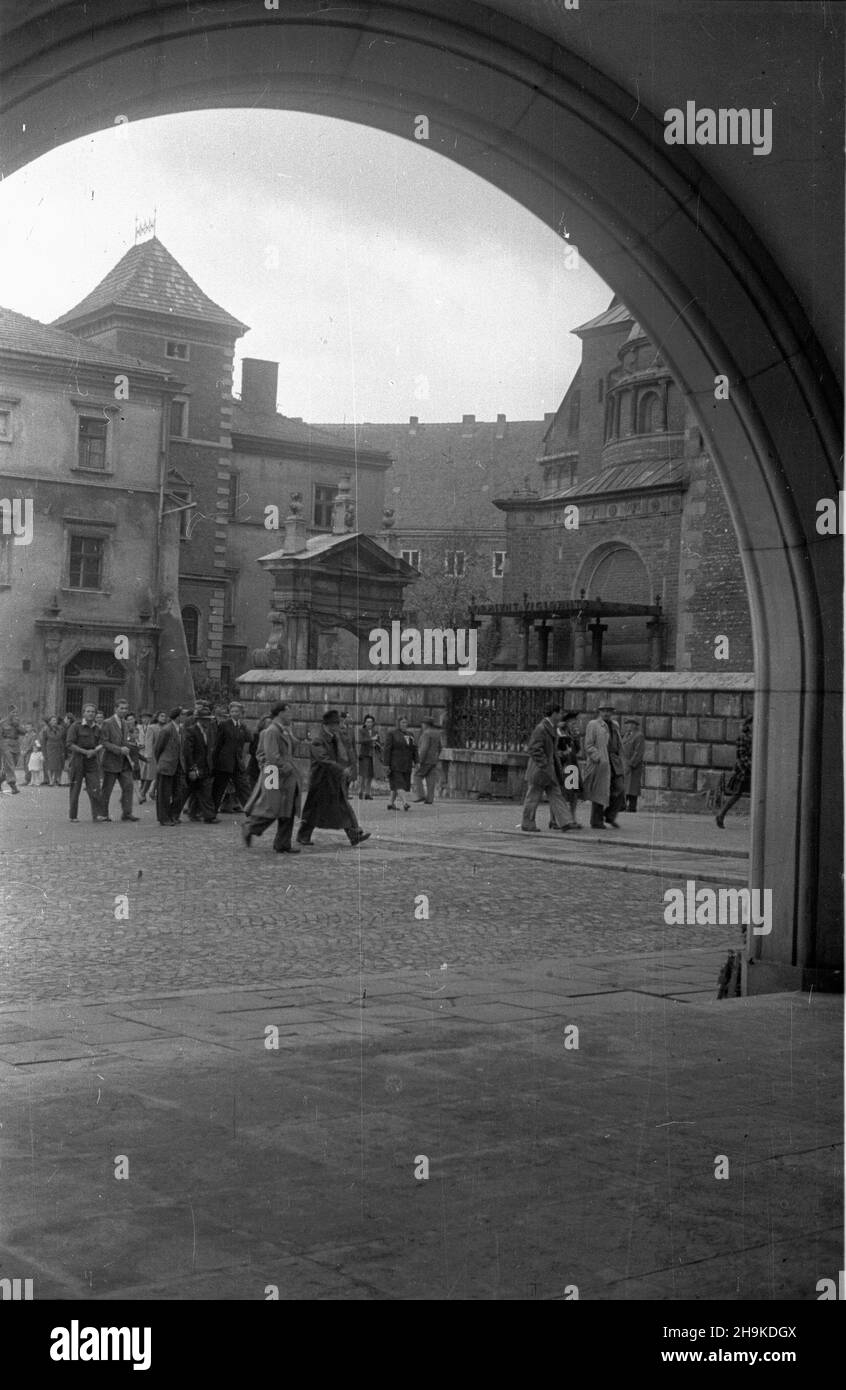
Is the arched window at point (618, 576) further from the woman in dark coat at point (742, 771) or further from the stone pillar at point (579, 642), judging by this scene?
the woman in dark coat at point (742, 771)

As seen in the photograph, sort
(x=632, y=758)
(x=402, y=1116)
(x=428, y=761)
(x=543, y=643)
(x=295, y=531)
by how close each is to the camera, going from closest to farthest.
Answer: (x=402, y=1116) < (x=632, y=758) < (x=428, y=761) < (x=295, y=531) < (x=543, y=643)

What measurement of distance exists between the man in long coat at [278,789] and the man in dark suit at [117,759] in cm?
377

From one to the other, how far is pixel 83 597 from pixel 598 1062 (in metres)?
12.3

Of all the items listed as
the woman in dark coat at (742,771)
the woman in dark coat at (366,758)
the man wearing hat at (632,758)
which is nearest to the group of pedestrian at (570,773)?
the woman in dark coat at (742,771)

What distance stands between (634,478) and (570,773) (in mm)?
28360

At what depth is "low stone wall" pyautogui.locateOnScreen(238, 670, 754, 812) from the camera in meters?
22.4

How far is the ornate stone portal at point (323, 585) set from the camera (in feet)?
102

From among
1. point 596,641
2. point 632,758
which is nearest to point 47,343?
point 632,758

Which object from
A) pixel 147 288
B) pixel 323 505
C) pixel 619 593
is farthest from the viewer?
pixel 619 593

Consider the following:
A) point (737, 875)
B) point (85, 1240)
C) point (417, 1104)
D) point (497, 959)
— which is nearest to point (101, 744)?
point (737, 875)

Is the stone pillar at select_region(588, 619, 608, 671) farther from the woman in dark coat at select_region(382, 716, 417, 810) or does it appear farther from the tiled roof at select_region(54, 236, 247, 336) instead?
the tiled roof at select_region(54, 236, 247, 336)

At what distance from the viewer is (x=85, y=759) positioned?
19969 mm

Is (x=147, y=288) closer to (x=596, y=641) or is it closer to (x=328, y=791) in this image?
(x=328, y=791)
